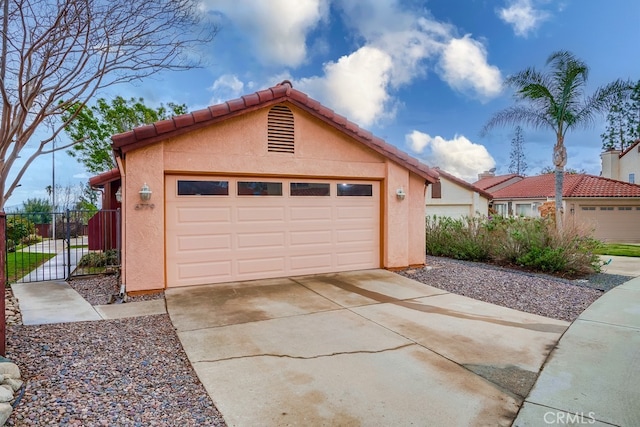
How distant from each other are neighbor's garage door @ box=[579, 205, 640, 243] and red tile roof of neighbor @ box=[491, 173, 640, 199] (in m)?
1.03

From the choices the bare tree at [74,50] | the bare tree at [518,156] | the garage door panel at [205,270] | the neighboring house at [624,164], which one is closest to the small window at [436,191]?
the neighboring house at [624,164]

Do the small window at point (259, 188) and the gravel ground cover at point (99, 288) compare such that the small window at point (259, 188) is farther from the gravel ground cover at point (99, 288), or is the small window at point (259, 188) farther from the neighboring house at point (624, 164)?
the neighboring house at point (624, 164)

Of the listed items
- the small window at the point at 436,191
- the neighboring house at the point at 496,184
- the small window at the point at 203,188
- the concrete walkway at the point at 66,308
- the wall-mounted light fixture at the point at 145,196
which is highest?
the neighboring house at the point at 496,184

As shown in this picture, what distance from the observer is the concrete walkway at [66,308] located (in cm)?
601

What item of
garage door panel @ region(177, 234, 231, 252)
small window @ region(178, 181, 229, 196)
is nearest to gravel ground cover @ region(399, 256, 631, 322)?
garage door panel @ region(177, 234, 231, 252)

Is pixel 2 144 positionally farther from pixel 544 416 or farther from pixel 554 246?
pixel 554 246

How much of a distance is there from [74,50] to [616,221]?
28.2m

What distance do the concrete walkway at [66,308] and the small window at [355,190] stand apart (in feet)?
16.2

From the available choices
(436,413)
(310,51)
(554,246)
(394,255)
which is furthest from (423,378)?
(310,51)

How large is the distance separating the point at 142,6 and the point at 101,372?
7.39 m

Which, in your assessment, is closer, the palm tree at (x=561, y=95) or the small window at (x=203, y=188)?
the small window at (x=203, y=188)

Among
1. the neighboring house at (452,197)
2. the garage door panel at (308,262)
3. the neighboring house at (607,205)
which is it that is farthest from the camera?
the neighboring house at (452,197)

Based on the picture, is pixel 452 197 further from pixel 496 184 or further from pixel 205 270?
pixel 205 270

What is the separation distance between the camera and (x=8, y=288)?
852 centimetres
